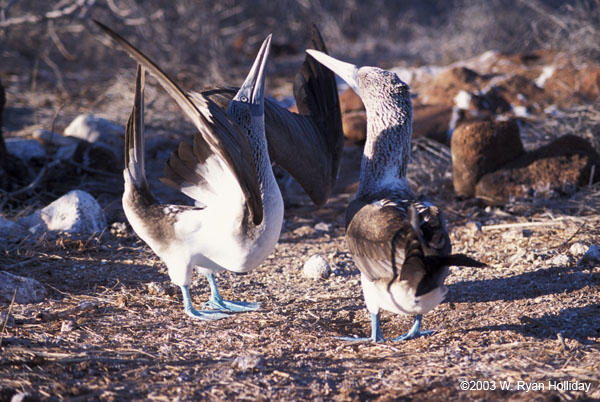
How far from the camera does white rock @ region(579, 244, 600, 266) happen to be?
3980 millimetres

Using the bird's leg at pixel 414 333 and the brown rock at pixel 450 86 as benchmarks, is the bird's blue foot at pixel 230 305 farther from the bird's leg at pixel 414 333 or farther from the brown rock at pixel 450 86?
the brown rock at pixel 450 86

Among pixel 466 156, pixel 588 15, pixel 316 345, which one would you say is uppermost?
pixel 588 15

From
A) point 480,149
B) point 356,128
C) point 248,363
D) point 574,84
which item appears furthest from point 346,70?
point 574,84

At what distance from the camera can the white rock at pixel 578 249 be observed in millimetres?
4176

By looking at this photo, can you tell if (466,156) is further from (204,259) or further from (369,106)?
(204,259)

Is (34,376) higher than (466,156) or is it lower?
lower

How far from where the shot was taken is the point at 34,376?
2.66m

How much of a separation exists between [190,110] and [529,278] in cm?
251

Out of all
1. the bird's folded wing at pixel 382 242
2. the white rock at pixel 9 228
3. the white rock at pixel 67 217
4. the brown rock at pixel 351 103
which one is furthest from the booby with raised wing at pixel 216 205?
the brown rock at pixel 351 103

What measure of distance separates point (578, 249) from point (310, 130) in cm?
210

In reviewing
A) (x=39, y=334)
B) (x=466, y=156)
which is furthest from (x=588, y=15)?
(x=39, y=334)

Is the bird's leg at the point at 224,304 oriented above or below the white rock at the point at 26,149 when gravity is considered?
below

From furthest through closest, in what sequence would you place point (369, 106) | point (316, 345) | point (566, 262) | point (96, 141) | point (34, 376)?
1. point (96, 141)
2. point (566, 262)
3. point (369, 106)
4. point (316, 345)
5. point (34, 376)

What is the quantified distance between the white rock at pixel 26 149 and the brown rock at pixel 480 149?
4385 millimetres
